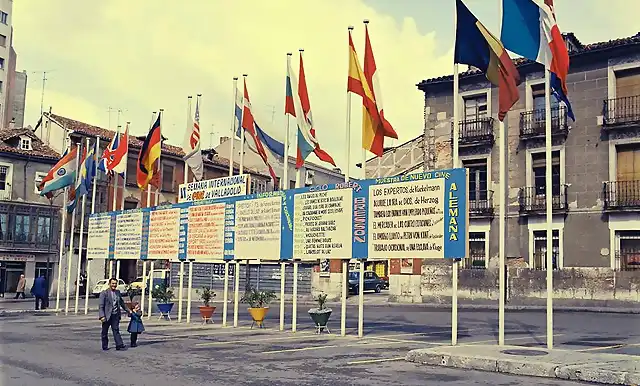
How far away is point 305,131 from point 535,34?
7.07 m

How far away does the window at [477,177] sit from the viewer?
3584cm

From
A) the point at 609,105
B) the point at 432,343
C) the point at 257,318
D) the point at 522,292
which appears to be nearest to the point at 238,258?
the point at 257,318

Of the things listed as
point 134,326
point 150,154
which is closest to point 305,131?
point 134,326

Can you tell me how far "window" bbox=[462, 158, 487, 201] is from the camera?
35.8 metres

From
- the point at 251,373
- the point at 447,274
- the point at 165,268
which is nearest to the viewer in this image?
the point at 251,373

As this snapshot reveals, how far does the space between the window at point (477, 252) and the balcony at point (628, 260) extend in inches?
254

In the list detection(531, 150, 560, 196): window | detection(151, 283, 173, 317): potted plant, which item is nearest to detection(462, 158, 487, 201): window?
detection(531, 150, 560, 196): window

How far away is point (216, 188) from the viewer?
896 inches

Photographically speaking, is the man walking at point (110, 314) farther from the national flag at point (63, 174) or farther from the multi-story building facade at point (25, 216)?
the multi-story building facade at point (25, 216)

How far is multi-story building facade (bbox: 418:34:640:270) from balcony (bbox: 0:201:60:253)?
26926 millimetres

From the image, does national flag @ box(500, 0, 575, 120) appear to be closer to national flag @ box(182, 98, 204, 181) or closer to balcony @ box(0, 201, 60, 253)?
national flag @ box(182, 98, 204, 181)

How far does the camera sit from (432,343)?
16.6 metres

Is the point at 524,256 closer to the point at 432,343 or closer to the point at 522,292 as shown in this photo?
the point at 522,292

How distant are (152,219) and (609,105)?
67.9 feet
